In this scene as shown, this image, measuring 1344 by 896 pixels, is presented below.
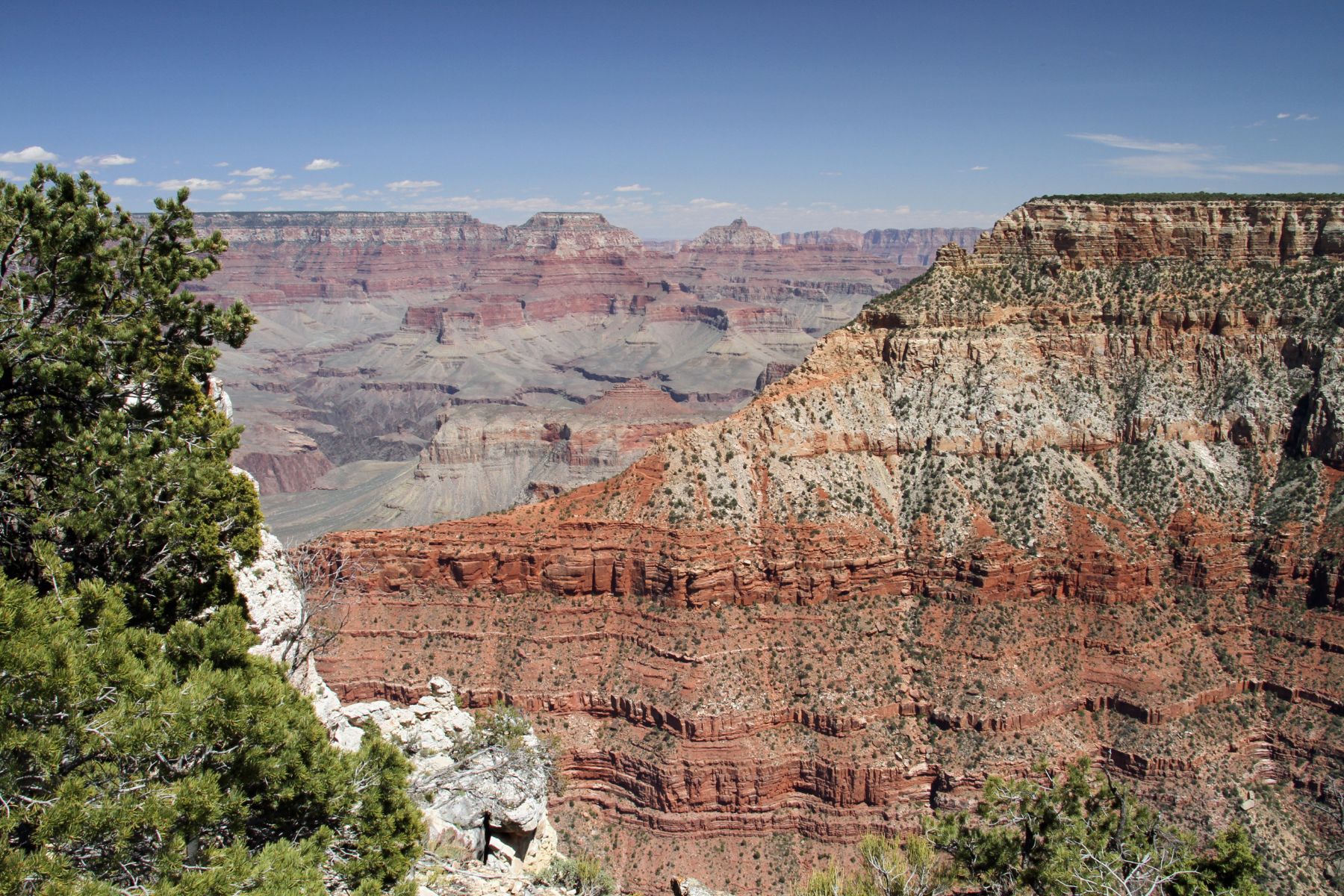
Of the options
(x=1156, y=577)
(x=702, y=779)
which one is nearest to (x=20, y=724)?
(x=702, y=779)

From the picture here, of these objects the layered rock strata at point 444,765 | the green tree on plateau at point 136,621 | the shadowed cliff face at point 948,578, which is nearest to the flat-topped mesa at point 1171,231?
the shadowed cliff face at point 948,578

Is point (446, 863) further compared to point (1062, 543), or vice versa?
point (1062, 543)

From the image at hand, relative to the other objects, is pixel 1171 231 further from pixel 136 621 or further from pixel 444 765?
pixel 136 621

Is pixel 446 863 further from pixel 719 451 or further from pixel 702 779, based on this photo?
pixel 719 451

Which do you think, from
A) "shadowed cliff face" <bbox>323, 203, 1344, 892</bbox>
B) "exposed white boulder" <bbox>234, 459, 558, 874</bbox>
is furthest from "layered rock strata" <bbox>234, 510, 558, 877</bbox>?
"shadowed cliff face" <bbox>323, 203, 1344, 892</bbox>

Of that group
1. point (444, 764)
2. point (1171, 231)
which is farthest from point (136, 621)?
point (1171, 231)

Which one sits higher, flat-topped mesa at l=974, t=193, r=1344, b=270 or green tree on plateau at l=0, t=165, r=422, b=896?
flat-topped mesa at l=974, t=193, r=1344, b=270

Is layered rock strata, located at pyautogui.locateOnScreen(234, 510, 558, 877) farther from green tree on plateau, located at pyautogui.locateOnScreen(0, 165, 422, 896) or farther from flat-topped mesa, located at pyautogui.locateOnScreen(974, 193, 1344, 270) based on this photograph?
flat-topped mesa, located at pyautogui.locateOnScreen(974, 193, 1344, 270)

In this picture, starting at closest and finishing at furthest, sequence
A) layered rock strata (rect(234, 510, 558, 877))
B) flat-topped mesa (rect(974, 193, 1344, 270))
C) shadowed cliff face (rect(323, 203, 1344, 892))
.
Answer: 1. layered rock strata (rect(234, 510, 558, 877))
2. shadowed cliff face (rect(323, 203, 1344, 892))
3. flat-topped mesa (rect(974, 193, 1344, 270))
